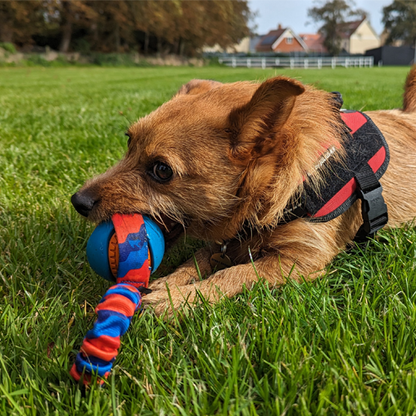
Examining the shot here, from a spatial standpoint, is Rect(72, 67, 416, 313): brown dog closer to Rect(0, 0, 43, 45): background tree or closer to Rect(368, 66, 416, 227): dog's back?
Rect(368, 66, 416, 227): dog's back

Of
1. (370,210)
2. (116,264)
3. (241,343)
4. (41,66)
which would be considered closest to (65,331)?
(116,264)

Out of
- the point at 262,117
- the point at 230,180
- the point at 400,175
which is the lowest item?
the point at 400,175

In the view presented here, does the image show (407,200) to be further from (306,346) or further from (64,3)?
(64,3)

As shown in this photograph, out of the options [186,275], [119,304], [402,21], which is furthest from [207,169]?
[402,21]

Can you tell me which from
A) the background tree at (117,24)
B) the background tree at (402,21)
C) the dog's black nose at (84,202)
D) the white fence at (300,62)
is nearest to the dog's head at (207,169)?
the dog's black nose at (84,202)

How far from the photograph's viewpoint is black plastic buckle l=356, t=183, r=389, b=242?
7.56 feet

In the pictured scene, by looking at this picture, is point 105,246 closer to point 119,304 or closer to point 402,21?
point 119,304

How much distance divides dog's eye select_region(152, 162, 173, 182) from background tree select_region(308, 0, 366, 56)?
269 feet

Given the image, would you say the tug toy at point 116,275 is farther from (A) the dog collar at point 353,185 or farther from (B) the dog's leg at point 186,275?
(A) the dog collar at point 353,185

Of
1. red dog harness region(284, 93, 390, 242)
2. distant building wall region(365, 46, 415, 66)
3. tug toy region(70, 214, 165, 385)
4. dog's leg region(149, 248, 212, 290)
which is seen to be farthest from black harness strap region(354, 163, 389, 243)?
distant building wall region(365, 46, 415, 66)

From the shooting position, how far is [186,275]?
2.35 meters

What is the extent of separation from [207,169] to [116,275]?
701 mm

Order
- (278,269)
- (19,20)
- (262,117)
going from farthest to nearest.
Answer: (19,20) → (278,269) → (262,117)

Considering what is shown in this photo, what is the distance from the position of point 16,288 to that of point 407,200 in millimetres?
2401
